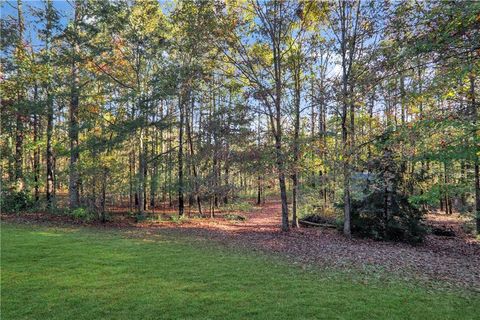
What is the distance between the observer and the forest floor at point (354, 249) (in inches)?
248

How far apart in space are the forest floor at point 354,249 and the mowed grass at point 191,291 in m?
0.90

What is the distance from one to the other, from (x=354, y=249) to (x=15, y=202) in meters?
15.7

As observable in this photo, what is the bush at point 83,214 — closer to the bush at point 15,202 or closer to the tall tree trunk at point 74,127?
the tall tree trunk at point 74,127

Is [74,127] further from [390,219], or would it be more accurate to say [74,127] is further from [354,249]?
[390,219]

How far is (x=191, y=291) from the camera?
183 inches

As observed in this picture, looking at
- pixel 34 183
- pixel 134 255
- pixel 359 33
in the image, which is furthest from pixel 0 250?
pixel 359 33

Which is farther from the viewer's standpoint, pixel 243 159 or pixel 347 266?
pixel 243 159

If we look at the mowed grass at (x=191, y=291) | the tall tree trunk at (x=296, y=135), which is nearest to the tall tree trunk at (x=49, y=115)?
the mowed grass at (x=191, y=291)

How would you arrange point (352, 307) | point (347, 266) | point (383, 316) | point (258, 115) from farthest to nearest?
point (258, 115) → point (347, 266) → point (352, 307) → point (383, 316)

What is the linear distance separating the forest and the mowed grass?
3.12m

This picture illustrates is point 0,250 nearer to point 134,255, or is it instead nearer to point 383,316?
point 134,255

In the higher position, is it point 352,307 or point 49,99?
point 49,99

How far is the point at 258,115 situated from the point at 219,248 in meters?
6.28

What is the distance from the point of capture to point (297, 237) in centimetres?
1067
